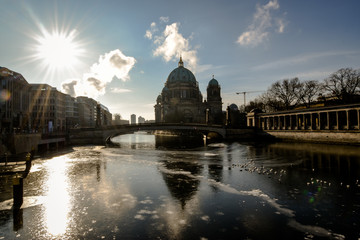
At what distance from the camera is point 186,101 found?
448 ft

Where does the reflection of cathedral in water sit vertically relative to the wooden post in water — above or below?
below

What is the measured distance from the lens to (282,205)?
1222 cm

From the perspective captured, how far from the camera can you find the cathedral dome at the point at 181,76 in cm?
14456

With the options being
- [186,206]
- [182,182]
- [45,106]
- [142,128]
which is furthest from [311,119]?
[45,106]

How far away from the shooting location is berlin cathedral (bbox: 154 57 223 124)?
13382 centimetres

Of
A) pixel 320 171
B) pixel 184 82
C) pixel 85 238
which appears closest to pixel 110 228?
pixel 85 238

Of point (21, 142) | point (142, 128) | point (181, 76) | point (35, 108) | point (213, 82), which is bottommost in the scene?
point (21, 142)

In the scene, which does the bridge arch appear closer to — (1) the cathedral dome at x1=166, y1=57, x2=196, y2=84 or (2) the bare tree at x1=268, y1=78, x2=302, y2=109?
(2) the bare tree at x1=268, y1=78, x2=302, y2=109

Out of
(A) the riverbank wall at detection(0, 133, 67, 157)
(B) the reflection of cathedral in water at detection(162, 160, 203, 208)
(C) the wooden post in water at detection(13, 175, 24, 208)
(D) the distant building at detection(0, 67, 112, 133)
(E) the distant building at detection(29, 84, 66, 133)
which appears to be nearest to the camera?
(C) the wooden post in water at detection(13, 175, 24, 208)

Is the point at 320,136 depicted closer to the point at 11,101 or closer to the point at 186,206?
the point at 186,206

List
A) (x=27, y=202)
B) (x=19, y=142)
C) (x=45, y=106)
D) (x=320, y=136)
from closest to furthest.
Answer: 1. (x=27, y=202)
2. (x=19, y=142)
3. (x=320, y=136)
4. (x=45, y=106)

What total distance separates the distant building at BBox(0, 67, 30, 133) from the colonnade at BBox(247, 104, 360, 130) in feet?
209

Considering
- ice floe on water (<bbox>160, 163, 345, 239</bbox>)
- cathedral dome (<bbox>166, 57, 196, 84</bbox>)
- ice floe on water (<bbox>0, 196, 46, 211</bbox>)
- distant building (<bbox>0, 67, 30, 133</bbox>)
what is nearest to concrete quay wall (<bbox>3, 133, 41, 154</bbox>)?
distant building (<bbox>0, 67, 30, 133</bbox>)

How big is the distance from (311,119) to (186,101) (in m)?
85.9
